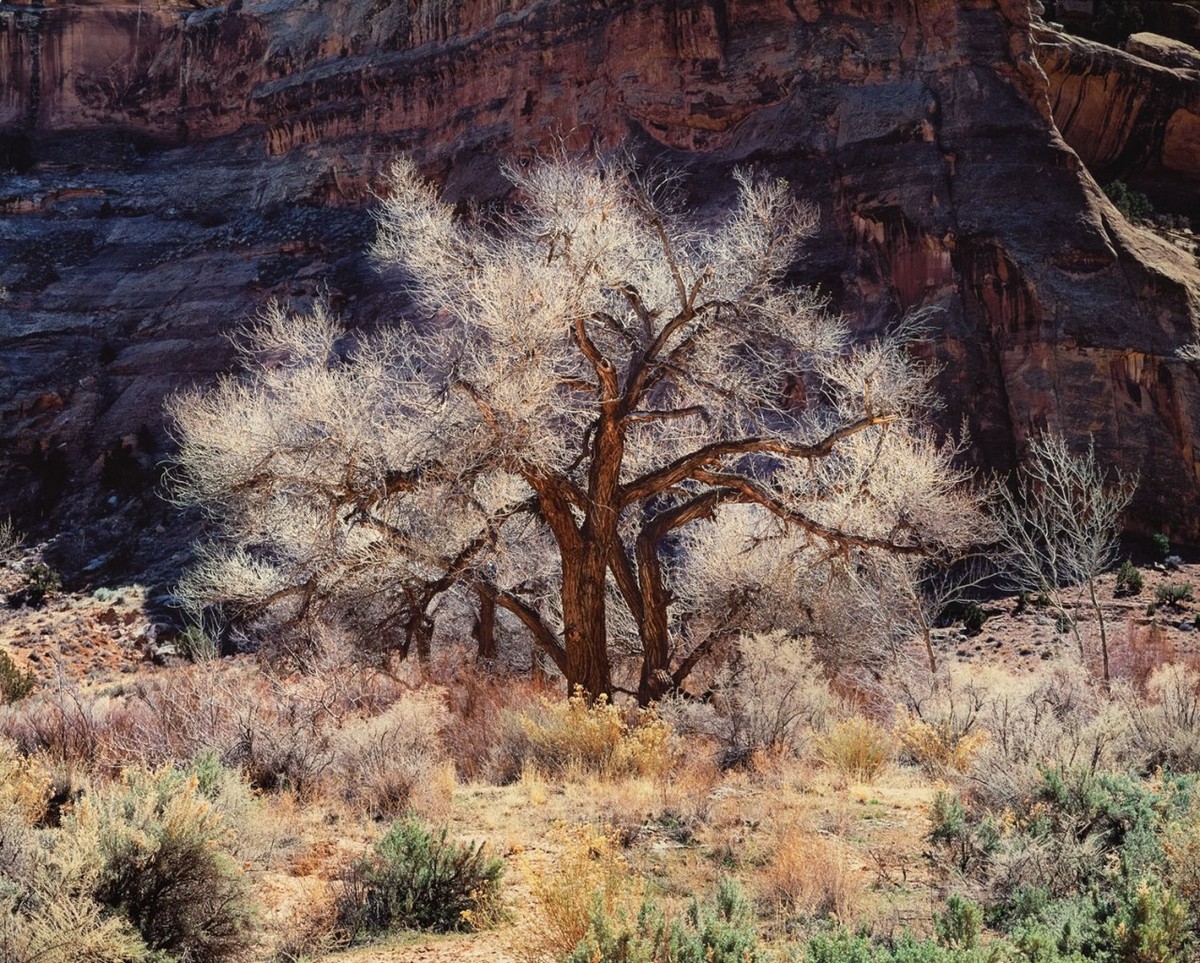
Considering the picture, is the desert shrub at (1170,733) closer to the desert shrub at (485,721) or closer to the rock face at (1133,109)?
the desert shrub at (485,721)

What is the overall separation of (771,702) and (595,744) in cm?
182

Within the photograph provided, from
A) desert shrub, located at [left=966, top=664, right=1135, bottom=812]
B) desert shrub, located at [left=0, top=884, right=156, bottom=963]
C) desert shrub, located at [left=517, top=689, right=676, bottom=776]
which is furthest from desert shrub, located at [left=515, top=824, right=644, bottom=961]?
desert shrub, located at [left=517, top=689, right=676, bottom=776]

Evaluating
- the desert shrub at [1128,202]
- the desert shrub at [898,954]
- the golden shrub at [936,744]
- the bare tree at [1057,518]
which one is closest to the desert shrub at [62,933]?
the desert shrub at [898,954]

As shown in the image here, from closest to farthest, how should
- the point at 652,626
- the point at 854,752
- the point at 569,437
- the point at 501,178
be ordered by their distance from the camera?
the point at 854,752, the point at 652,626, the point at 569,437, the point at 501,178

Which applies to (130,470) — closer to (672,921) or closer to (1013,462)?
(1013,462)

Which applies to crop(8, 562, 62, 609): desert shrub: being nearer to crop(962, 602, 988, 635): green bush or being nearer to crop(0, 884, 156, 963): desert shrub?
crop(962, 602, 988, 635): green bush

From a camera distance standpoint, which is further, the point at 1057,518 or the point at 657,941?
the point at 1057,518

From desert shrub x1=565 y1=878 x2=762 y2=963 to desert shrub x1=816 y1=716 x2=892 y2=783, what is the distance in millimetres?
4477

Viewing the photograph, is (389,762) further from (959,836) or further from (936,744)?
(936,744)

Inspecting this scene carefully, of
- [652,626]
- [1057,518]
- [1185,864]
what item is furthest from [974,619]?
[1185,864]

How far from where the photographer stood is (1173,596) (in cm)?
2550

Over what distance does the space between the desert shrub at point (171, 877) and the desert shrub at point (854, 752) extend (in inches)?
192

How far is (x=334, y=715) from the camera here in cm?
1051

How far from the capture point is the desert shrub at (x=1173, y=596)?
25375mm
